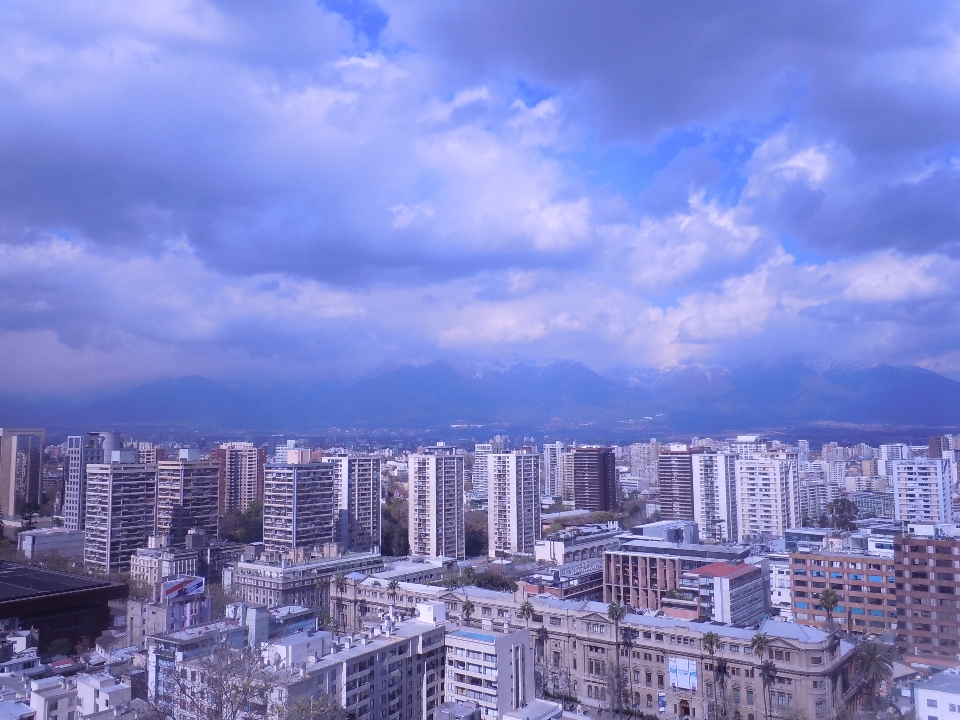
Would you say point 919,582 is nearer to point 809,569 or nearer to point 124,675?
point 809,569

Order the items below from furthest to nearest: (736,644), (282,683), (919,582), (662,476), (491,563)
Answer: (662,476)
(491,563)
(919,582)
(736,644)
(282,683)

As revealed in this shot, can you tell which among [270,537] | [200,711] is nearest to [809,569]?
[200,711]

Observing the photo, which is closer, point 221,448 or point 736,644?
point 736,644

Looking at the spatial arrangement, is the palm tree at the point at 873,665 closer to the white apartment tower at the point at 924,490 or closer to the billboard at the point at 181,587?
the billboard at the point at 181,587

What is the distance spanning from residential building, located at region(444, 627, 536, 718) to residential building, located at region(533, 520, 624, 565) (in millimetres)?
8064

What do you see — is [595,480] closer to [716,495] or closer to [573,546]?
[716,495]

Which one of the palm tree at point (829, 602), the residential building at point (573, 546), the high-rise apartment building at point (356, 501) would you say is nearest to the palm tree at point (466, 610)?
the residential building at point (573, 546)

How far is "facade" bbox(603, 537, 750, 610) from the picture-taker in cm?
1403

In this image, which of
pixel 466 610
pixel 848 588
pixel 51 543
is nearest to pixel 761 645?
pixel 848 588

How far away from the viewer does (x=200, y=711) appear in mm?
5879

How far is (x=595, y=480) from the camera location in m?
28.8

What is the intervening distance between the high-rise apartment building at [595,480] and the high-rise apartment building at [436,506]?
9.82m

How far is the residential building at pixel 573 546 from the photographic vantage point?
17625mm

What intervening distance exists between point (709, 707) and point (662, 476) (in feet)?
52.3
